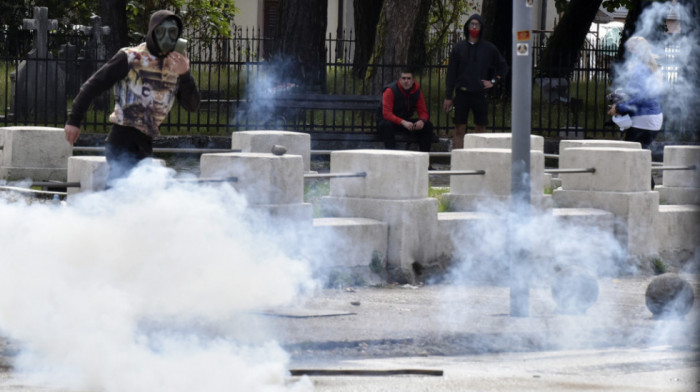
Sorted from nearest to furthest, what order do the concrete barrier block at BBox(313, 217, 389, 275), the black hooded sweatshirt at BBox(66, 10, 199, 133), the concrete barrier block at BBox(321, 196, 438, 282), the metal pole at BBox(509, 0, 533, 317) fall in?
the black hooded sweatshirt at BBox(66, 10, 199, 133) < the metal pole at BBox(509, 0, 533, 317) < the concrete barrier block at BBox(313, 217, 389, 275) < the concrete barrier block at BBox(321, 196, 438, 282)

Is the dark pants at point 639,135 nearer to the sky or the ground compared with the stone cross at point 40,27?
nearer to the ground

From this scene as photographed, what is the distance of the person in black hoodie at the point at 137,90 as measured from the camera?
7879 mm

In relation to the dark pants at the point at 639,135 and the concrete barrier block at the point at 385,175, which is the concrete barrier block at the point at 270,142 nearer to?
the concrete barrier block at the point at 385,175

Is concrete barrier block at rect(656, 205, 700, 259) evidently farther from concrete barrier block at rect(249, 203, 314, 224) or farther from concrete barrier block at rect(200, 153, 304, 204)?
concrete barrier block at rect(200, 153, 304, 204)

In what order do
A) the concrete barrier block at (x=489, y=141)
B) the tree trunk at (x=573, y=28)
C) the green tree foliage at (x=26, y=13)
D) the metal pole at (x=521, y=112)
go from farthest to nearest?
the green tree foliage at (x=26, y=13), the tree trunk at (x=573, y=28), the concrete barrier block at (x=489, y=141), the metal pole at (x=521, y=112)

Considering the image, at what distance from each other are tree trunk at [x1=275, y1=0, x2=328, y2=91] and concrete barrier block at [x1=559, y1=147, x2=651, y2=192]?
31.3 ft

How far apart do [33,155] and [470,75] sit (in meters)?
5.54

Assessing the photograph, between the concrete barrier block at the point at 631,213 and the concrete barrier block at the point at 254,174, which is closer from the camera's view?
the concrete barrier block at the point at 254,174

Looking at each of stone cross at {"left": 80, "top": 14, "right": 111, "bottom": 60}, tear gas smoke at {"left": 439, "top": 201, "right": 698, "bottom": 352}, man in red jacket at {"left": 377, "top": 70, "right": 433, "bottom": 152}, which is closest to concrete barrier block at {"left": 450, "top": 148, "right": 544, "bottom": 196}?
tear gas smoke at {"left": 439, "top": 201, "right": 698, "bottom": 352}

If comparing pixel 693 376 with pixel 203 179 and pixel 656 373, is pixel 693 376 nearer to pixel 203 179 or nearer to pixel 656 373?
pixel 656 373

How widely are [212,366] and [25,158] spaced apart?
6.32m

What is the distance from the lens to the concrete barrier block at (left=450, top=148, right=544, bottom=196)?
420 inches

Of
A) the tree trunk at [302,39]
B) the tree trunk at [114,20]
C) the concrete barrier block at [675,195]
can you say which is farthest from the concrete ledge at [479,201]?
the tree trunk at [114,20]

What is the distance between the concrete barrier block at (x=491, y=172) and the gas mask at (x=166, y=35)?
3517 millimetres
